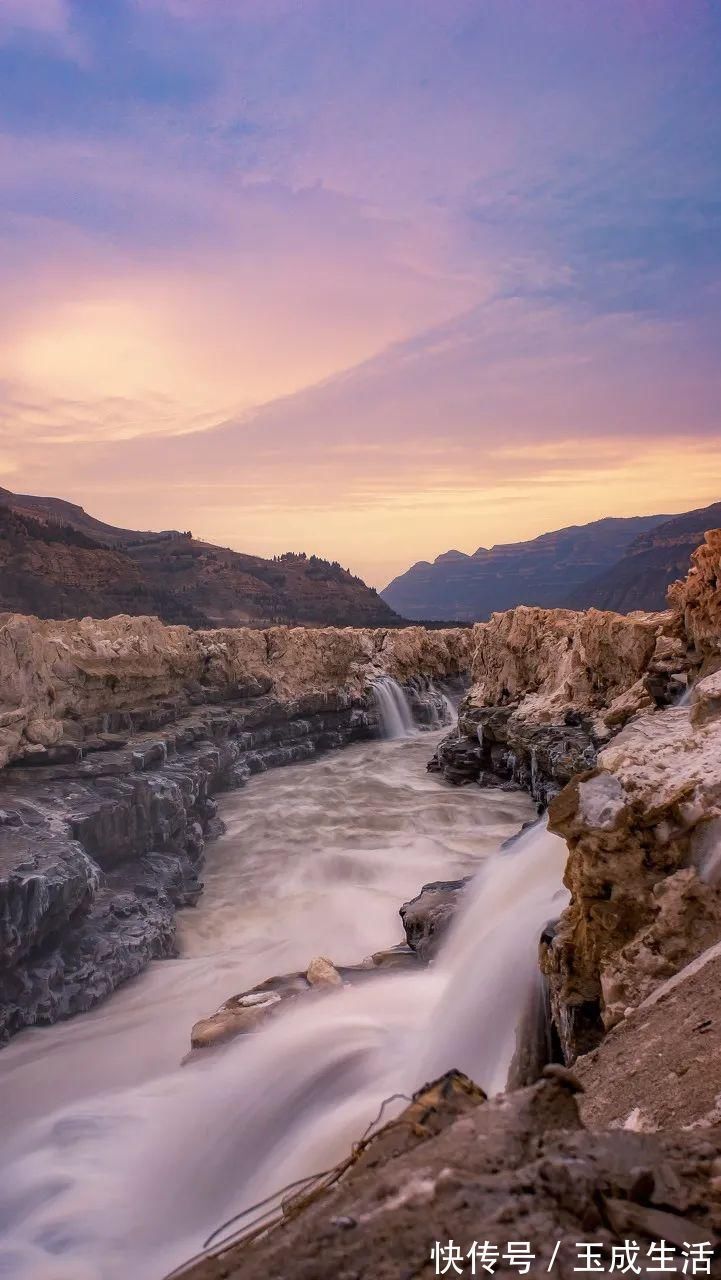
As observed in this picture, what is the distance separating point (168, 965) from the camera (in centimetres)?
1099

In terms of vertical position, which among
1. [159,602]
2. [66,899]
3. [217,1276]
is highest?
[159,602]

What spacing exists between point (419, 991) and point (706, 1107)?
5331 mm

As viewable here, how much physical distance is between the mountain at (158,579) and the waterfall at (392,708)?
26.8 metres

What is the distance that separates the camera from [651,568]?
70688mm

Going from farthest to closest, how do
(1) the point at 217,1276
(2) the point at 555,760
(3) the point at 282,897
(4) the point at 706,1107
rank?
(2) the point at 555,760 → (3) the point at 282,897 → (4) the point at 706,1107 → (1) the point at 217,1276

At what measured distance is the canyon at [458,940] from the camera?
2.08 m

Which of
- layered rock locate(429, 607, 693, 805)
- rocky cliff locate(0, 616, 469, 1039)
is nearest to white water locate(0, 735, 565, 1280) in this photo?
rocky cliff locate(0, 616, 469, 1039)

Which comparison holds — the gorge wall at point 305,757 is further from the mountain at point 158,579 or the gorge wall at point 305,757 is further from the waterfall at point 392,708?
the mountain at point 158,579

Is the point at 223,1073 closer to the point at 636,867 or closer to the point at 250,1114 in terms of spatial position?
the point at 250,1114

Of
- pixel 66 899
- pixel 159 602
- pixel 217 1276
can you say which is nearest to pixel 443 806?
pixel 66 899

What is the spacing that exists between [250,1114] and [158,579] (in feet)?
203

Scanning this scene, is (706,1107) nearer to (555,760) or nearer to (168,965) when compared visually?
(168,965)

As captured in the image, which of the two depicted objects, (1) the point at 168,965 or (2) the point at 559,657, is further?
(2) the point at 559,657

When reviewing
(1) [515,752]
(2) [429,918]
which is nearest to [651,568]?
(1) [515,752]
